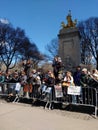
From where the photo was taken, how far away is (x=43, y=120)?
7.39 m

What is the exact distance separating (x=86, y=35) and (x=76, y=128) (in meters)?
40.8

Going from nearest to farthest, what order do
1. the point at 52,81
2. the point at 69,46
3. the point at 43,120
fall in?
the point at 43,120 < the point at 52,81 < the point at 69,46

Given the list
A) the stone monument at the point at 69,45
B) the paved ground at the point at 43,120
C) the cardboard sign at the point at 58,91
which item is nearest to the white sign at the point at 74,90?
the cardboard sign at the point at 58,91

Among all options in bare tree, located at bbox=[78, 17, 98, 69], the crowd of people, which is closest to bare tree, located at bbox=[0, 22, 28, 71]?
bare tree, located at bbox=[78, 17, 98, 69]

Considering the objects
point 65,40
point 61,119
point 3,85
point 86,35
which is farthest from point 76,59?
point 86,35

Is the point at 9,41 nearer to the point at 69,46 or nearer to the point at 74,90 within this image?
the point at 69,46

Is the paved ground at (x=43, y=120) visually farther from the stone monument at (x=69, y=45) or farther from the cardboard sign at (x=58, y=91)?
the stone monument at (x=69, y=45)

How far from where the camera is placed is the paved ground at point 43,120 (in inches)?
261

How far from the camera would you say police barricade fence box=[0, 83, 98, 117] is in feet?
28.2

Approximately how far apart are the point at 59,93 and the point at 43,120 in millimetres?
2195

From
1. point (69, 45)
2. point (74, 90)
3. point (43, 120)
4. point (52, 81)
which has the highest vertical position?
point (69, 45)

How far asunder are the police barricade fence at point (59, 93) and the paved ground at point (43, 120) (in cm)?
62

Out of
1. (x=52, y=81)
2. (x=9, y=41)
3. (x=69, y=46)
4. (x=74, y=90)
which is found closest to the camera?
(x=74, y=90)

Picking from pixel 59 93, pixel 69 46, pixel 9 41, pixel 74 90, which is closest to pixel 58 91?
pixel 59 93
